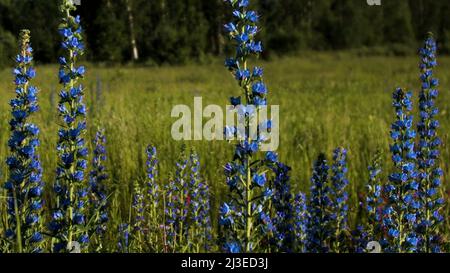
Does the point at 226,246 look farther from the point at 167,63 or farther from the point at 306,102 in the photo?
the point at 167,63

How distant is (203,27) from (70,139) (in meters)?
8.50

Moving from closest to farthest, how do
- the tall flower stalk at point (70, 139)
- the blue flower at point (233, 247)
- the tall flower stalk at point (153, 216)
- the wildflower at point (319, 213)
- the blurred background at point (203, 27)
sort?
the blue flower at point (233, 247) → the tall flower stalk at point (70, 139) → the wildflower at point (319, 213) → the tall flower stalk at point (153, 216) → the blurred background at point (203, 27)

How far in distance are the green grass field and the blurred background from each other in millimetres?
551

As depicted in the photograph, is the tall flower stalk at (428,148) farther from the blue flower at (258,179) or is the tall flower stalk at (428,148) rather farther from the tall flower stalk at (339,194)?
the blue flower at (258,179)

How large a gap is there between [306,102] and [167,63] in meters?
4.86

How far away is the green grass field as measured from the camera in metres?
4.91

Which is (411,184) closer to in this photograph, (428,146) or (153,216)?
(428,146)

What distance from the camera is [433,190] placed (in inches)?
121

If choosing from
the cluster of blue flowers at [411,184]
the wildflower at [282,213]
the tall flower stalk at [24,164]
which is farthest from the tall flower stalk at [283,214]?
the tall flower stalk at [24,164]

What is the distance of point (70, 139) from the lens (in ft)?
7.47

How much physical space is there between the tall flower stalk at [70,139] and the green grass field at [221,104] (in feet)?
2.12

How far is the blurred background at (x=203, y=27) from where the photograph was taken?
7.16 metres
